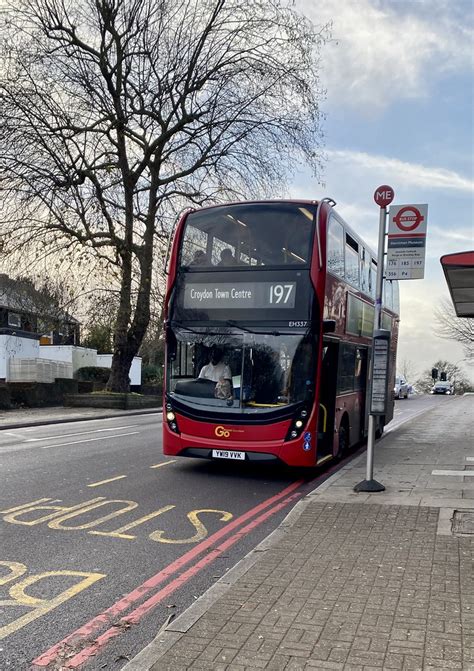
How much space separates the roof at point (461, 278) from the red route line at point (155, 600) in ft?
12.7

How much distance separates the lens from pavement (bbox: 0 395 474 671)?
138 inches

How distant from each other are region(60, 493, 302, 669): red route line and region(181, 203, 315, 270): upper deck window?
13.2 ft

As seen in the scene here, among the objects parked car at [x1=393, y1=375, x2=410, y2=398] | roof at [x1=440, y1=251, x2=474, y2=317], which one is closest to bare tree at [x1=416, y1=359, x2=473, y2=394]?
parked car at [x1=393, y1=375, x2=410, y2=398]

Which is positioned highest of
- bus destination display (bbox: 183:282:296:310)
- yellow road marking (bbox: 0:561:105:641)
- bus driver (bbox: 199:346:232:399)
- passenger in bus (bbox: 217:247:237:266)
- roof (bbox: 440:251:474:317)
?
passenger in bus (bbox: 217:247:237:266)

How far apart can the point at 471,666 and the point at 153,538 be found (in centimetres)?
362

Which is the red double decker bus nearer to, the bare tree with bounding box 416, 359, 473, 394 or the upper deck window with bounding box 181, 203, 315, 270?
the upper deck window with bounding box 181, 203, 315, 270

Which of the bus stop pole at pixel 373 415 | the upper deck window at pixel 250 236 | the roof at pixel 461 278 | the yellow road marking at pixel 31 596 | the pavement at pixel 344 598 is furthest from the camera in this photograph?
the upper deck window at pixel 250 236

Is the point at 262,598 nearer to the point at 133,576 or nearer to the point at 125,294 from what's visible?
the point at 133,576

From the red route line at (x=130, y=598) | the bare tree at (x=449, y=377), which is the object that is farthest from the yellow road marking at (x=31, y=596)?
the bare tree at (x=449, y=377)

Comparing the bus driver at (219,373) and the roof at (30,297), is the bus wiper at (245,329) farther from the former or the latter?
the roof at (30,297)

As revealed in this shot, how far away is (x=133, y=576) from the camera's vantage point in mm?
5227

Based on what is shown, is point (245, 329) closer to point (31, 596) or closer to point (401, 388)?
point (31, 596)

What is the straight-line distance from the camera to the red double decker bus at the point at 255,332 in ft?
30.6

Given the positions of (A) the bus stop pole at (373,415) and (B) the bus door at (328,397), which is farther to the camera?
(B) the bus door at (328,397)
